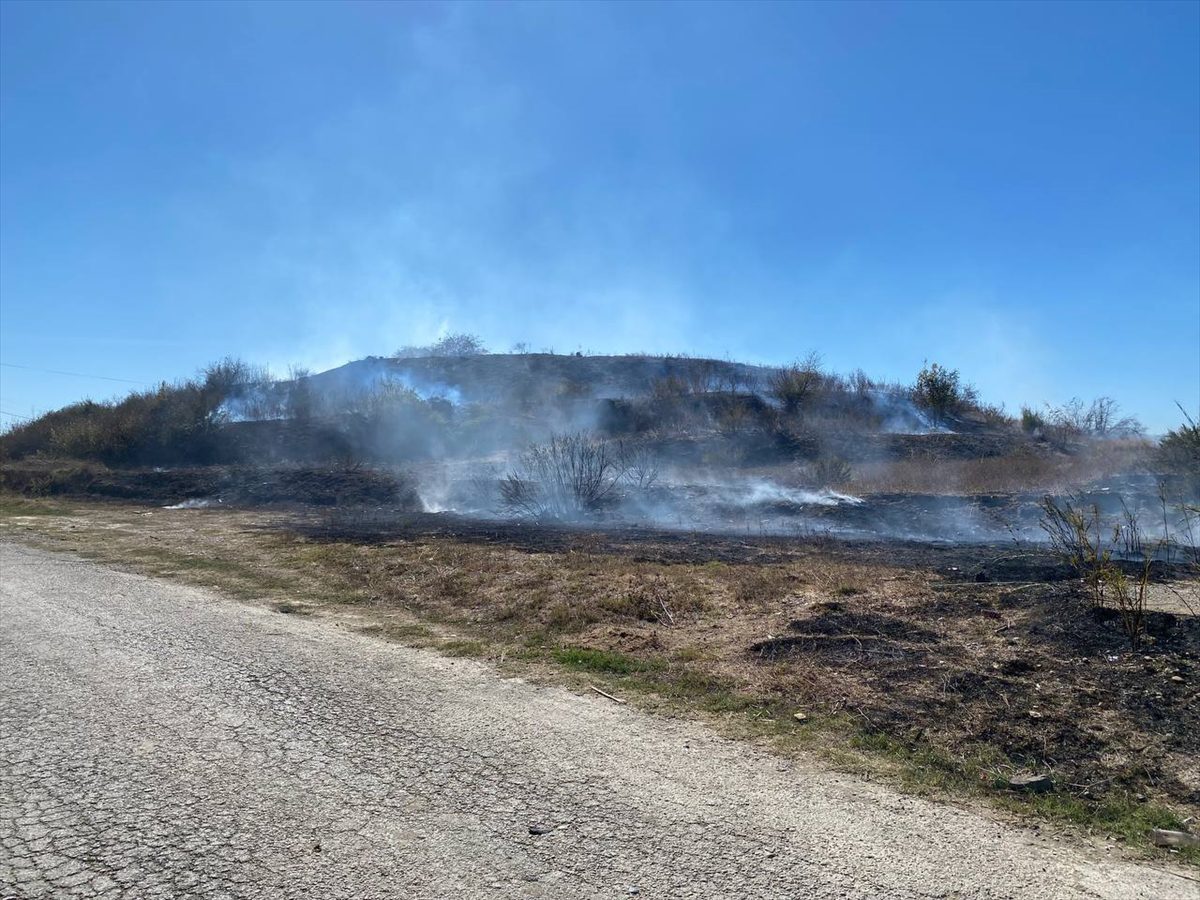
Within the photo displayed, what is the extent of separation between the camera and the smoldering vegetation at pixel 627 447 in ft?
61.1

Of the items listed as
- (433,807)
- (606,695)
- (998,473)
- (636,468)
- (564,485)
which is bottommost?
(433,807)

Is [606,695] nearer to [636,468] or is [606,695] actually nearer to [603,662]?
[603,662]

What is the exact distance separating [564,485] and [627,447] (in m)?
6.64

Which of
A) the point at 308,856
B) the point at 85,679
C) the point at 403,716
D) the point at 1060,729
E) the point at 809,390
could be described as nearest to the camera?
the point at 308,856

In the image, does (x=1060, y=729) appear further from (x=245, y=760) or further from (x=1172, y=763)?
(x=245, y=760)

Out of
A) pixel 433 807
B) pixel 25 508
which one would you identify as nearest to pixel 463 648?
pixel 433 807

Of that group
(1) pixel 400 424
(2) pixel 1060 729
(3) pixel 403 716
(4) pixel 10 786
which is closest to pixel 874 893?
(2) pixel 1060 729

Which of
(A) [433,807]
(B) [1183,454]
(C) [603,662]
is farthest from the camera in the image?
(B) [1183,454]

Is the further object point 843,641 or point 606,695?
point 843,641

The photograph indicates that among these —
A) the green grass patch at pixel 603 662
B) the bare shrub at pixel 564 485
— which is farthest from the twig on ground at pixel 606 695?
the bare shrub at pixel 564 485

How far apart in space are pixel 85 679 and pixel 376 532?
9563 millimetres

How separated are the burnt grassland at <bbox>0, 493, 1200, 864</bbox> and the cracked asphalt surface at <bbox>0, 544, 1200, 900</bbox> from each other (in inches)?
17.9

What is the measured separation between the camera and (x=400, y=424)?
33.3m

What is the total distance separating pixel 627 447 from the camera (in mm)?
25391
